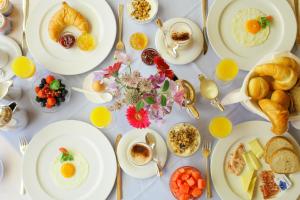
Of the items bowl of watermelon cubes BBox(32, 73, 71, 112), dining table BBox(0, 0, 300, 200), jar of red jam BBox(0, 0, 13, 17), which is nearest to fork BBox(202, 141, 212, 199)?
dining table BBox(0, 0, 300, 200)

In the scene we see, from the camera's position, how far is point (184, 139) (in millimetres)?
1233

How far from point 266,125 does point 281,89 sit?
0.60ft

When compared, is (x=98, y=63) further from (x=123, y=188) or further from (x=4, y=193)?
(x=4, y=193)

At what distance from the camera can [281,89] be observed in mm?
1111

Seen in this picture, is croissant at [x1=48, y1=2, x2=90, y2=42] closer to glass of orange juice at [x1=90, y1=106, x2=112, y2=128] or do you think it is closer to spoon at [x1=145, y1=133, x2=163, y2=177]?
glass of orange juice at [x1=90, y1=106, x2=112, y2=128]

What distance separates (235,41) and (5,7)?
92 centimetres

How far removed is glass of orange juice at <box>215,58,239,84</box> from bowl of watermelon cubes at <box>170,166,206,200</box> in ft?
1.23

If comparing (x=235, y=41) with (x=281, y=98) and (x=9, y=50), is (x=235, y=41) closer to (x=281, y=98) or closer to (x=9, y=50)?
(x=281, y=98)

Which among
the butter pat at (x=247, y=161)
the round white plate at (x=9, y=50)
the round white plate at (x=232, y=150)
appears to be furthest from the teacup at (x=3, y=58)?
the butter pat at (x=247, y=161)

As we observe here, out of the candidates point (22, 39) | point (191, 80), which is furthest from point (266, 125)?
point (22, 39)

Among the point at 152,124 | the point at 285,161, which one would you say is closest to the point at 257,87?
the point at 285,161

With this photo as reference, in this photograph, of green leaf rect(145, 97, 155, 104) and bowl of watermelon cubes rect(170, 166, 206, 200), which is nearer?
green leaf rect(145, 97, 155, 104)

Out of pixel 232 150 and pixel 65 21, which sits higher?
pixel 65 21

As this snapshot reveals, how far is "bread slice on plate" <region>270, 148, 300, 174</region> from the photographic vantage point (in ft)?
3.85
